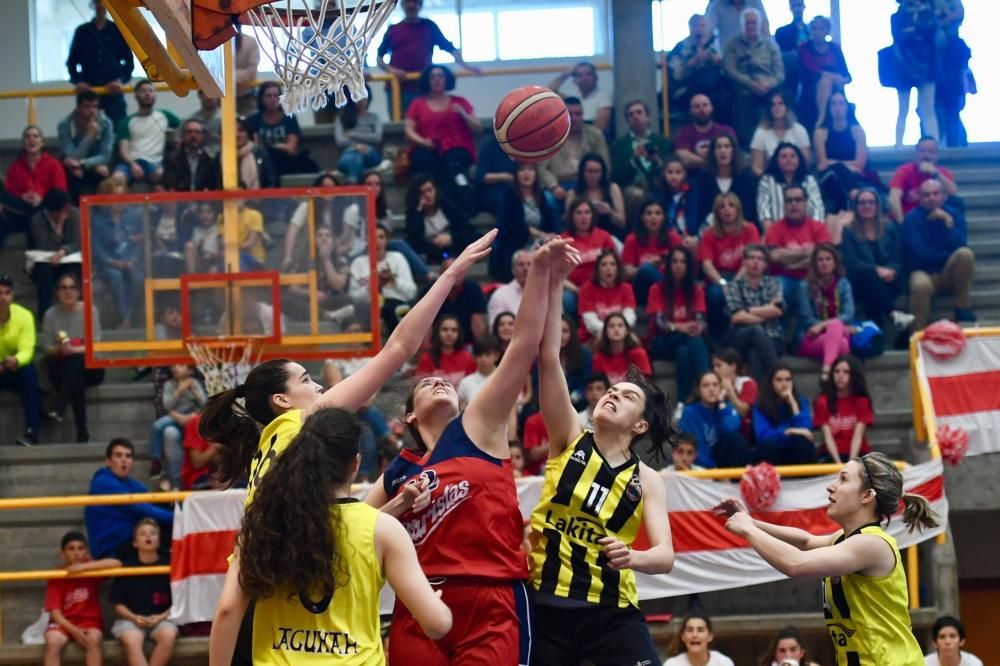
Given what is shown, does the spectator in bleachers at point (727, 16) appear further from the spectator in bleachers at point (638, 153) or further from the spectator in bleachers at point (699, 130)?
the spectator in bleachers at point (638, 153)

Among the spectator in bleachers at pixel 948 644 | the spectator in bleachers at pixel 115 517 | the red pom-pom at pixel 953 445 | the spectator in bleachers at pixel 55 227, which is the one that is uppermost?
the spectator in bleachers at pixel 55 227

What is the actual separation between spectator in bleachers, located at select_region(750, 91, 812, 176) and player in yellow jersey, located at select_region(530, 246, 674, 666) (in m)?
8.60

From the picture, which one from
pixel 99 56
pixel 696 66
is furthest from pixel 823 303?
pixel 99 56

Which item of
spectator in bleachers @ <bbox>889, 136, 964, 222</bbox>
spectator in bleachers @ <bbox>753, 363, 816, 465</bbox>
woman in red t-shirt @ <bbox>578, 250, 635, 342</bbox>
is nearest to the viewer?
spectator in bleachers @ <bbox>753, 363, 816, 465</bbox>

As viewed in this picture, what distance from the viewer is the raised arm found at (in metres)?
5.18

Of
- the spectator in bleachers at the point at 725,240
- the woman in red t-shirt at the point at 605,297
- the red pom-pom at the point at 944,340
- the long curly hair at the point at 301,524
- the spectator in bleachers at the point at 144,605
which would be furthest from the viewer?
the spectator in bleachers at the point at 725,240

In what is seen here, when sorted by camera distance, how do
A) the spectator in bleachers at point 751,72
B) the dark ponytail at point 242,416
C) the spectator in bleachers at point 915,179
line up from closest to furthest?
the dark ponytail at point 242,416
the spectator in bleachers at point 915,179
the spectator in bleachers at point 751,72

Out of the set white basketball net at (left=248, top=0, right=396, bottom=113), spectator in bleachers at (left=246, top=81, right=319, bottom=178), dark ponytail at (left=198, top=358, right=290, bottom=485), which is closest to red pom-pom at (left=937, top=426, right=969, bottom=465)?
white basketball net at (left=248, top=0, right=396, bottom=113)

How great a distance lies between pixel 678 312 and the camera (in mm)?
12578

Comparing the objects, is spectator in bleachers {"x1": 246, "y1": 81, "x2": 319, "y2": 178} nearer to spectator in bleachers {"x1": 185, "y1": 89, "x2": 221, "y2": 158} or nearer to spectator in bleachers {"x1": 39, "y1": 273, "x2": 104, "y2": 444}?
spectator in bleachers {"x1": 185, "y1": 89, "x2": 221, "y2": 158}

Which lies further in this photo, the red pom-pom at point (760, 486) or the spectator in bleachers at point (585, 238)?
the spectator in bleachers at point (585, 238)

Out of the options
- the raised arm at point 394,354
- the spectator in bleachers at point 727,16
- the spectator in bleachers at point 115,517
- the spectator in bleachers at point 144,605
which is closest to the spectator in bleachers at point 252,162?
the spectator in bleachers at point 115,517

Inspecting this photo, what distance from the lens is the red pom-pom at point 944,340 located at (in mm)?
11438

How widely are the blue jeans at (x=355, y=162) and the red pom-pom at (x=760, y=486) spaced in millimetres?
5364
